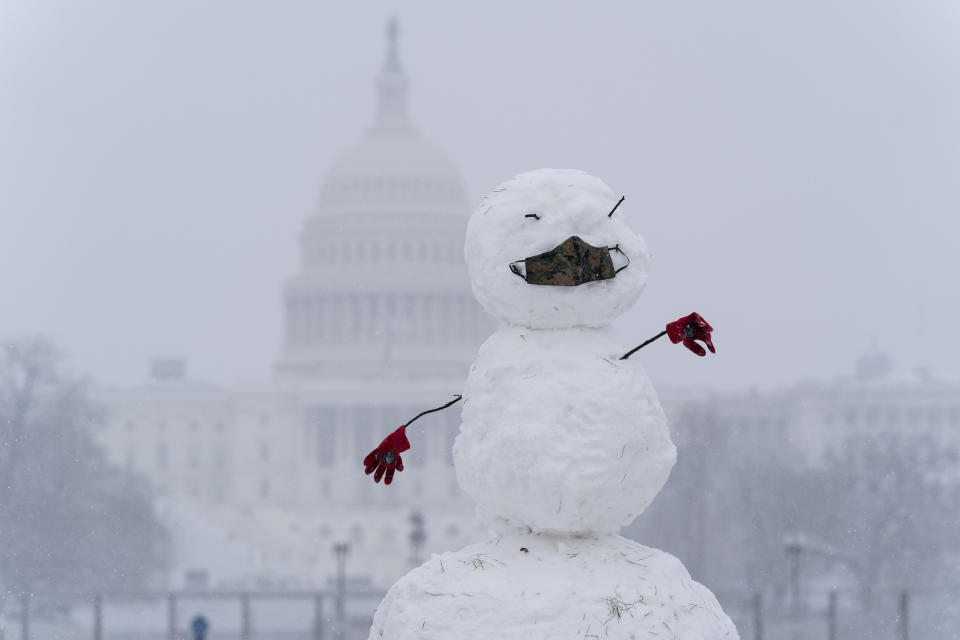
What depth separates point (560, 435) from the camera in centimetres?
415

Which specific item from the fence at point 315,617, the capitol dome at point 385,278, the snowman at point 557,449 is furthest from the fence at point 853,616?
the capitol dome at point 385,278

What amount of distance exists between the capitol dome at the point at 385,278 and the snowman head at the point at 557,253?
64231mm

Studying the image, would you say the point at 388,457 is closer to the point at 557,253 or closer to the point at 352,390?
the point at 557,253

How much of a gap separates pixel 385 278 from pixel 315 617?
1897 inches

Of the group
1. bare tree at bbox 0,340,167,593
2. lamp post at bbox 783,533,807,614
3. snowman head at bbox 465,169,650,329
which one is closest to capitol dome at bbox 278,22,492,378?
bare tree at bbox 0,340,167,593

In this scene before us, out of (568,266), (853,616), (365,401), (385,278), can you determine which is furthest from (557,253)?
(385,278)

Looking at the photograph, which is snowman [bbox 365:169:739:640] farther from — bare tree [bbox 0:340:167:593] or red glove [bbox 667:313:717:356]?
bare tree [bbox 0:340:167:593]

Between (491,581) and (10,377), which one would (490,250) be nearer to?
(491,581)

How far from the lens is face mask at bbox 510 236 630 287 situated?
4273mm

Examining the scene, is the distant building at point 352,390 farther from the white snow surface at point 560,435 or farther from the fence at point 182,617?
the white snow surface at point 560,435

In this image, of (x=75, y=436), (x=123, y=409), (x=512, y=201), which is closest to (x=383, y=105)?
(x=123, y=409)

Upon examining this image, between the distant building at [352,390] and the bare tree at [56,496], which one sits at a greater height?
the distant building at [352,390]

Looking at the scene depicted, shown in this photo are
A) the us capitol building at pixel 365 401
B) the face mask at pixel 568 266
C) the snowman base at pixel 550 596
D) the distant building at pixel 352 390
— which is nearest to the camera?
the snowman base at pixel 550 596

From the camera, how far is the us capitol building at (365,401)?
54312 millimetres
